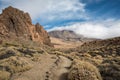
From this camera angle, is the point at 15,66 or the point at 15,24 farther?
the point at 15,24

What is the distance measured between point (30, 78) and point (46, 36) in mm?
76206

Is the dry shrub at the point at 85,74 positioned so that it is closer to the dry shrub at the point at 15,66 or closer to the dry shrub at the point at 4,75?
the dry shrub at the point at 4,75

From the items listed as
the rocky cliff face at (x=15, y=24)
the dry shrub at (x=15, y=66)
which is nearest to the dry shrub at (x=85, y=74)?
the dry shrub at (x=15, y=66)

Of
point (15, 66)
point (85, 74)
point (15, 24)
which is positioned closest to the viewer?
point (85, 74)

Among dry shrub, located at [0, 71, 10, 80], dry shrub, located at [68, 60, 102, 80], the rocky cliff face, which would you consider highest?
the rocky cliff face

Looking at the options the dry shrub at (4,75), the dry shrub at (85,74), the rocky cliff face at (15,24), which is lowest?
the dry shrub at (4,75)

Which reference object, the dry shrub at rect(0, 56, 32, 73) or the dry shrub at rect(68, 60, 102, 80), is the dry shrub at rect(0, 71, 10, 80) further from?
the dry shrub at rect(68, 60, 102, 80)

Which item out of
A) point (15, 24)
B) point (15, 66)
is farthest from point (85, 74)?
point (15, 24)

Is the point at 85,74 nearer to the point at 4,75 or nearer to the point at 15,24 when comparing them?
the point at 4,75

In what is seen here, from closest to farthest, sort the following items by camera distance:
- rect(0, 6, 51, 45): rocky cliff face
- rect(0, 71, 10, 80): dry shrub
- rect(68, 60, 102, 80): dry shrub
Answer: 1. rect(68, 60, 102, 80): dry shrub
2. rect(0, 71, 10, 80): dry shrub
3. rect(0, 6, 51, 45): rocky cliff face

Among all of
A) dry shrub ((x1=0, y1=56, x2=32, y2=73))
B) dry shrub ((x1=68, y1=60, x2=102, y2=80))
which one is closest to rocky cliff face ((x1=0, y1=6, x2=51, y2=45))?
dry shrub ((x1=0, y1=56, x2=32, y2=73))

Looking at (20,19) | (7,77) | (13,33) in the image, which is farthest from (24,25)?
(7,77)

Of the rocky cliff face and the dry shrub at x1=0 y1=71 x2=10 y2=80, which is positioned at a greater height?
the rocky cliff face

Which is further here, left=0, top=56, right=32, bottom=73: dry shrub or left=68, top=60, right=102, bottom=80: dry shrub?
left=0, top=56, right=32, bottom=73: dry shrub
